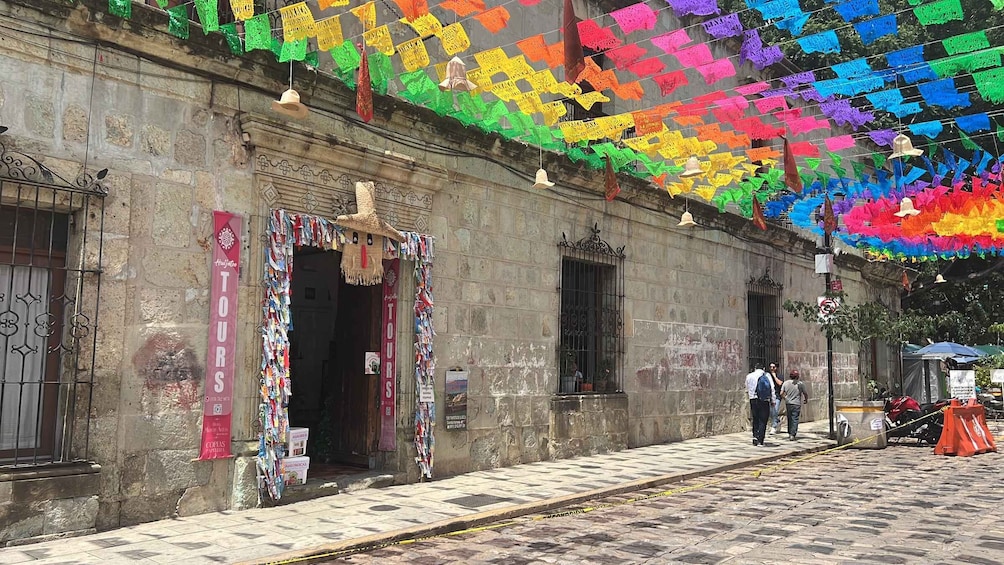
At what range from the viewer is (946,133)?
76.9ft

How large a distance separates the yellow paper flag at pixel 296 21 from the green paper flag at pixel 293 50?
0.19m

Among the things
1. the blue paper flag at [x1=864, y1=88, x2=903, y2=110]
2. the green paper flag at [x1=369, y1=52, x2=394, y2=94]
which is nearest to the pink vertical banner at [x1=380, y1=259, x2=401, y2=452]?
the green paper flag at [x1=369, y1=52, x2=394, y2=94]

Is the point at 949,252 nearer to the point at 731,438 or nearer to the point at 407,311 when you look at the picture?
the point at 731,438

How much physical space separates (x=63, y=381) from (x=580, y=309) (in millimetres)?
7972

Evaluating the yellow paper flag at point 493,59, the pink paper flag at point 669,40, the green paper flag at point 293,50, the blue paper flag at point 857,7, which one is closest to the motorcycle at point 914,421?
the pink paper flag at point 669,40

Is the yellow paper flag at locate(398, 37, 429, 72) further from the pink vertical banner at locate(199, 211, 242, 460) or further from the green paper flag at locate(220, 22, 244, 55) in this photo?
the pink vertical banner at locate(199, 211, 242, 460)

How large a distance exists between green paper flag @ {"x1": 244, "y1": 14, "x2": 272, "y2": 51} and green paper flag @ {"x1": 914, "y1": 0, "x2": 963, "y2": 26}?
611 cm

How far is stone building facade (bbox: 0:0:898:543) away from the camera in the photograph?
679 cm

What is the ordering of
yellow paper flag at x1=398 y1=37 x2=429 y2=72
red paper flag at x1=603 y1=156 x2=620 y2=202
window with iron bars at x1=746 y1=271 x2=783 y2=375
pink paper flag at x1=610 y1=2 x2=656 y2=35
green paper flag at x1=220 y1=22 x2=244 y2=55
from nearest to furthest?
green paper flag at x1=220 y1=22 x2=244 y2=55 < pink paper flag at x1=610 y1=2 x2=656 y2=35 < yellow paper flag at x1=398 y1=37 x2=429 y2=72 < red paper flag at x1=603 y1=156 x2=620 y2=202 < window with iron bars at x1=746 y1=271 x2=783 y2=375

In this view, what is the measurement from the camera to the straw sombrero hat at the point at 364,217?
888 centimetres

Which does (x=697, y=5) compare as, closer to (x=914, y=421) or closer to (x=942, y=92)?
(x=942, y=92)

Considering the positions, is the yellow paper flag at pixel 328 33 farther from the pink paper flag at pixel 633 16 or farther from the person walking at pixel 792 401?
the person walking at pixel 792 401

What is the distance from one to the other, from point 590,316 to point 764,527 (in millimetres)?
6221

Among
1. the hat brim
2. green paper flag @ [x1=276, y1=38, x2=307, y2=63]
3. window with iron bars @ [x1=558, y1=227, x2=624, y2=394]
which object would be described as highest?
green paper flag @ [x1=276, y1=38, x2=307, y2=63]
